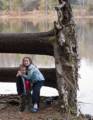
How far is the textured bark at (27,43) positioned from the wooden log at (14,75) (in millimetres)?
504

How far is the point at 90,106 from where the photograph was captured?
1254cm

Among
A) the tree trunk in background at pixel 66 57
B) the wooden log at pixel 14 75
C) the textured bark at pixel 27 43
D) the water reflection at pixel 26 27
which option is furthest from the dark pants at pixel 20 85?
the water reflection at pixel 26 27

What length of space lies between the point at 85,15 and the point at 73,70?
56000 mm

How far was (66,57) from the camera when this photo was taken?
10.1 meters

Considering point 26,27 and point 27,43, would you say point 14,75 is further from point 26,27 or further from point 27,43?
point 26,27

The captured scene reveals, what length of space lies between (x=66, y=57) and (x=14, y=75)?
1573 mm

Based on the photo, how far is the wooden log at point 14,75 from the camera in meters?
11.0

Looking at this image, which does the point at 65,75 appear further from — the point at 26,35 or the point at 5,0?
the point at 5,0

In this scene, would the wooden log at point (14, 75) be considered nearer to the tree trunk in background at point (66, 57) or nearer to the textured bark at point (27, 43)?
the textured bark at point (27, 43)

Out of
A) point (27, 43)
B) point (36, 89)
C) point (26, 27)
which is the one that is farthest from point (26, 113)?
point (26, 27)

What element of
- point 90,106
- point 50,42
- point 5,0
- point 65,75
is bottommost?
point 90,106

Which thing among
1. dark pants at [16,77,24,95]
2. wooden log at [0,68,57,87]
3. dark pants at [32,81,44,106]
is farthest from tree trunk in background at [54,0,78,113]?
wooden log at [0,68,57,87]

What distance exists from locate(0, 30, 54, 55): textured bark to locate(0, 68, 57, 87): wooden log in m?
0.50

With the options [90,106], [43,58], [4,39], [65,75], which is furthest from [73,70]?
[43,58]
